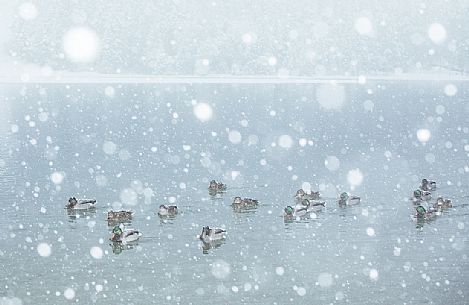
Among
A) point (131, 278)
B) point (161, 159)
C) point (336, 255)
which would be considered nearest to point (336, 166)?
point (161, 159)

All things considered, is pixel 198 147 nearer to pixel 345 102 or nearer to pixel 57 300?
pixel 57 300

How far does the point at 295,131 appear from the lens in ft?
412

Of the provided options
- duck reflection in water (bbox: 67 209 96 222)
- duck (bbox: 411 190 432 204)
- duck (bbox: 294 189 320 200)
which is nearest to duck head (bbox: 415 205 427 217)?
duck (bbox: 411 190 432 204)

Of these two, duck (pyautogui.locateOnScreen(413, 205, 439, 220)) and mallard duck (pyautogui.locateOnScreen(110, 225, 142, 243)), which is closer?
mallard duck (pyautogui.locateOnScreen(110, 225, 142, 243))

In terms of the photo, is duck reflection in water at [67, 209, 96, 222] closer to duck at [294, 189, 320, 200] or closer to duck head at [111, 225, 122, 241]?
duck head at [111, 225, 122, 241]

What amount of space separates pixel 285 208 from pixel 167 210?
909cm

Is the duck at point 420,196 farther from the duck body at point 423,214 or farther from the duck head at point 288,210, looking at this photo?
the duck head at point 288,210

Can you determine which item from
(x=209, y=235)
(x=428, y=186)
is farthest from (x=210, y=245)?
(x=428, y=186)

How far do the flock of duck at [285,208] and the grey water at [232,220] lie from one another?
720 millimetres

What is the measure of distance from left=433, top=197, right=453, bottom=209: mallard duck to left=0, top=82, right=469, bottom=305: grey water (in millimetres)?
1425

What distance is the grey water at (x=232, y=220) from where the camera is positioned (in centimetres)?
4253

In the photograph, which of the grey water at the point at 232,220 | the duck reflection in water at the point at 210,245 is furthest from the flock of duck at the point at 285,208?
the grey water at the point at 232,220

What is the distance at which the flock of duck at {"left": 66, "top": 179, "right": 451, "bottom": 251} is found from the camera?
168 feet

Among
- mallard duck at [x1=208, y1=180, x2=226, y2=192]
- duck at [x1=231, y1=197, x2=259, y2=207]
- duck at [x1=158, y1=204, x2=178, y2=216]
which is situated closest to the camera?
duck at [x1=158, y1=204, x2=178, y2=216]
